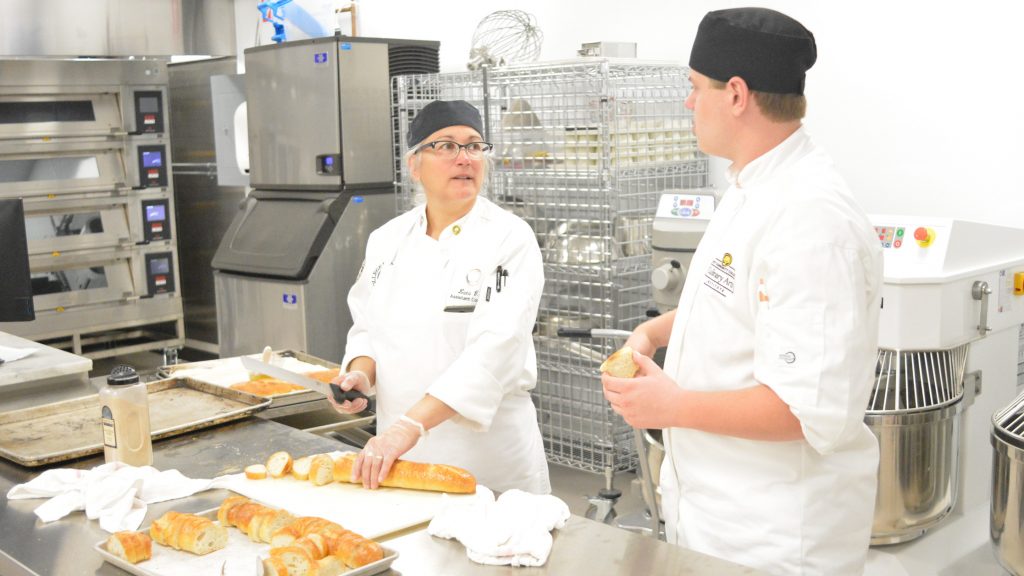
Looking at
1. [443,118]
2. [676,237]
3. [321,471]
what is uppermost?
[443,118]

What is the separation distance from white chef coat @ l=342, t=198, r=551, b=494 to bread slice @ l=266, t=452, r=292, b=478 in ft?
1.24

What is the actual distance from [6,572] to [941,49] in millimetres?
3171

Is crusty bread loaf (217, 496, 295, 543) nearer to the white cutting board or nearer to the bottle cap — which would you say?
the white cutting board

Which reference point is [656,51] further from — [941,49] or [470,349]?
[470,349]

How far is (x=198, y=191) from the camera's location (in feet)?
22.0

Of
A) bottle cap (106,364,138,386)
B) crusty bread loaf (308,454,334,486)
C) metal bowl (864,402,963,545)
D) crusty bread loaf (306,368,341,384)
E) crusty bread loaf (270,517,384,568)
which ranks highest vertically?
bottle cap (106,364,138,386)

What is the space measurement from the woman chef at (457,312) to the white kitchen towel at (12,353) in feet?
3.62

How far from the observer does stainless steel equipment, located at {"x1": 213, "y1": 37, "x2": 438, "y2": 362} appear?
4578 mm

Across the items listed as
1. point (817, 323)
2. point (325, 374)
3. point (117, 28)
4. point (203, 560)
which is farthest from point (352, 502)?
point (117, 28)

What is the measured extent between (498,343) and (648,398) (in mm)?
621

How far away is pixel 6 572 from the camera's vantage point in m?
1.67

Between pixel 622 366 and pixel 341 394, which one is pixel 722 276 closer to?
pixel 622 366

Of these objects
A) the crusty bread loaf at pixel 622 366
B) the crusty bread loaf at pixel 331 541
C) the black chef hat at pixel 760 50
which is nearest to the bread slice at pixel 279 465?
the crusty bread loaf at pixel 331 541

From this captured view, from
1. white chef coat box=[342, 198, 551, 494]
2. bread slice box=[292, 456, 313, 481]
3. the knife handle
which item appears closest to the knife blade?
the knife handle
